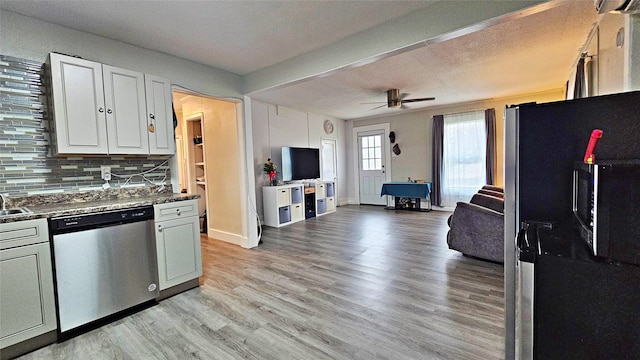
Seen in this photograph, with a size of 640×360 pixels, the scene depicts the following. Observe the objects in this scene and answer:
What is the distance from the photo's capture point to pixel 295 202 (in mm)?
5500

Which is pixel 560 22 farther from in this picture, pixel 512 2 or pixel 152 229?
pixel 152 229

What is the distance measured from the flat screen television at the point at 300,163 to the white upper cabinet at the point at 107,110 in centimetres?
288

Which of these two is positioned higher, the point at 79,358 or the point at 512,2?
the point at 512,2

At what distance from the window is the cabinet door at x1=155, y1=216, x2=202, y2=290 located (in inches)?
215

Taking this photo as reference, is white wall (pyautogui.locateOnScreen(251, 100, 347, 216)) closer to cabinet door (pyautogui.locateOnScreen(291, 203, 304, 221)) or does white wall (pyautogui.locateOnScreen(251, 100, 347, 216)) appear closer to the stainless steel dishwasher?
cabinet door (pyautogui.locateOnScreen(291, 203, 304, 221))

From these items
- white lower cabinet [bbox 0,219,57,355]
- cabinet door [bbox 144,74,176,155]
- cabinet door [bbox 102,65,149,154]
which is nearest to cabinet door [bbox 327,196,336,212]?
cabinet door [bbox 144,74,176,155]

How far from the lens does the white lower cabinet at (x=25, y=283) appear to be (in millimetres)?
1670

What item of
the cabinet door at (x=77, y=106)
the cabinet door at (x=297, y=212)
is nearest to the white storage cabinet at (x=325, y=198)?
the cabinet door at (x=297, y=212)

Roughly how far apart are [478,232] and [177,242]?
318 centimetres

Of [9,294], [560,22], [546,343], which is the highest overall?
[560,22]

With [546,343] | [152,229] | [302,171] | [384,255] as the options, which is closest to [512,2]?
[546,343]

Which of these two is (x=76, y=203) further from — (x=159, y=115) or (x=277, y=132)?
(x=277, y=132)

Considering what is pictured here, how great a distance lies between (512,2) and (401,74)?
198 centimetres

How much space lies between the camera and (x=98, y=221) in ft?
6.64
